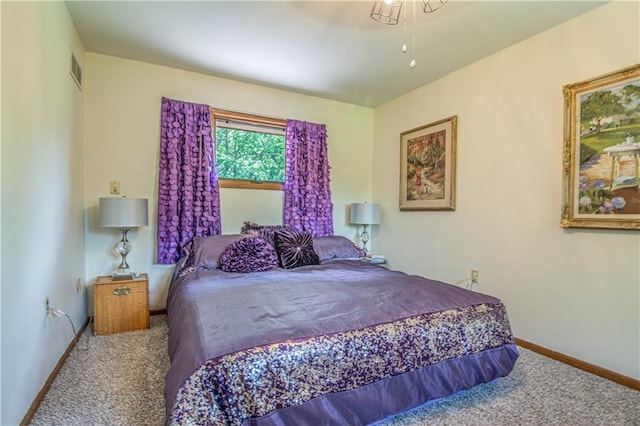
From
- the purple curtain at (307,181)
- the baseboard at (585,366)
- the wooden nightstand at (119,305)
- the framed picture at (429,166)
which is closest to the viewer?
the baseboard at (585,366)

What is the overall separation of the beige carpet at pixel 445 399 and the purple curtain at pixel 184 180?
113cm

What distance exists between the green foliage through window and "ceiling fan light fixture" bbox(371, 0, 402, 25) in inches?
69.0

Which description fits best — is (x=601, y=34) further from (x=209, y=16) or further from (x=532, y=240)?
(x=209, y=16)

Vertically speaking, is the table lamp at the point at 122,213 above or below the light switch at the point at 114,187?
below

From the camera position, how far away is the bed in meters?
1.17

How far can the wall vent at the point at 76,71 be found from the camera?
7.76ft

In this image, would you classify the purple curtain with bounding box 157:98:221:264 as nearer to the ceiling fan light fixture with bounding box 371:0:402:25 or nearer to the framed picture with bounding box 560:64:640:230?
the ceiling fan light fixture with bounding box 371:0:402:25

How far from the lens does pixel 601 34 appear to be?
2.09 metres

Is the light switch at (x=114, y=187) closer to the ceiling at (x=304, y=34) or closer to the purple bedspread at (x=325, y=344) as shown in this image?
the ceiling at (x=304, y=34)

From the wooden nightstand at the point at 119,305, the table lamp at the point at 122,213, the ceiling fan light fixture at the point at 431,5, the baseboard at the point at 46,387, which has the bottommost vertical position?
the baseboard at the point at 46,387

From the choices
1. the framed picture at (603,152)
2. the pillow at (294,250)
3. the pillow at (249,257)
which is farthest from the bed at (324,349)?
the framed picture at (603,152)

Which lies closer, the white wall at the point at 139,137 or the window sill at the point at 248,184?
the white wall at the point at 139,137

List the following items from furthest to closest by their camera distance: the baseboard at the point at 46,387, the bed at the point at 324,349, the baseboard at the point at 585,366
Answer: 1. the baseboard at the point at 585,366
2. the baseboard at the point at 46,387
3. the bed at the point at 324,349

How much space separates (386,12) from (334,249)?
6.96ft
